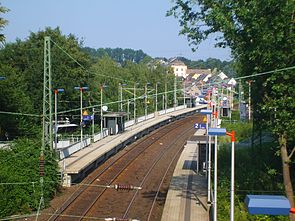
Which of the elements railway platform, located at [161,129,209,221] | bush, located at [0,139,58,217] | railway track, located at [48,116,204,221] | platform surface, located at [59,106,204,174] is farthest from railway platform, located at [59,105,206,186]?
railway platform, located at [161,129,209,221]

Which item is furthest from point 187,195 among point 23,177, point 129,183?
point 23,177

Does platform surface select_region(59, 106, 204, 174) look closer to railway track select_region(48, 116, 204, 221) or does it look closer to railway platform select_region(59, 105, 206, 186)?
railway platform select_region(59, 105, 206, 186)

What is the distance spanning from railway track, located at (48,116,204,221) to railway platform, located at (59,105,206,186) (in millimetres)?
546

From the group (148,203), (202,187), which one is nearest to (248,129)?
(202,187)

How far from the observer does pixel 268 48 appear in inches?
585

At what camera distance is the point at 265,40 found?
47.7 feet

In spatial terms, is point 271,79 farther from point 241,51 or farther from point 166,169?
point 166,169

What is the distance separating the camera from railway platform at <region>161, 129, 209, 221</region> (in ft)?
63.7

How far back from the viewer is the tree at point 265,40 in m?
14.6

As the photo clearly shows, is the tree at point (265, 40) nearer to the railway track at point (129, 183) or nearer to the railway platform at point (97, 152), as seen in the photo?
the railway track at point (129, 183)

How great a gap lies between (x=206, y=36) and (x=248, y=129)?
27.9m

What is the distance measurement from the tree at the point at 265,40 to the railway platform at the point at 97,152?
13.4 metres

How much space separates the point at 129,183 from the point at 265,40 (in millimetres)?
15484

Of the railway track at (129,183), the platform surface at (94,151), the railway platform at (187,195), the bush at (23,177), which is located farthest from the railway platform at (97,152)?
the railway platform at (187,195)
